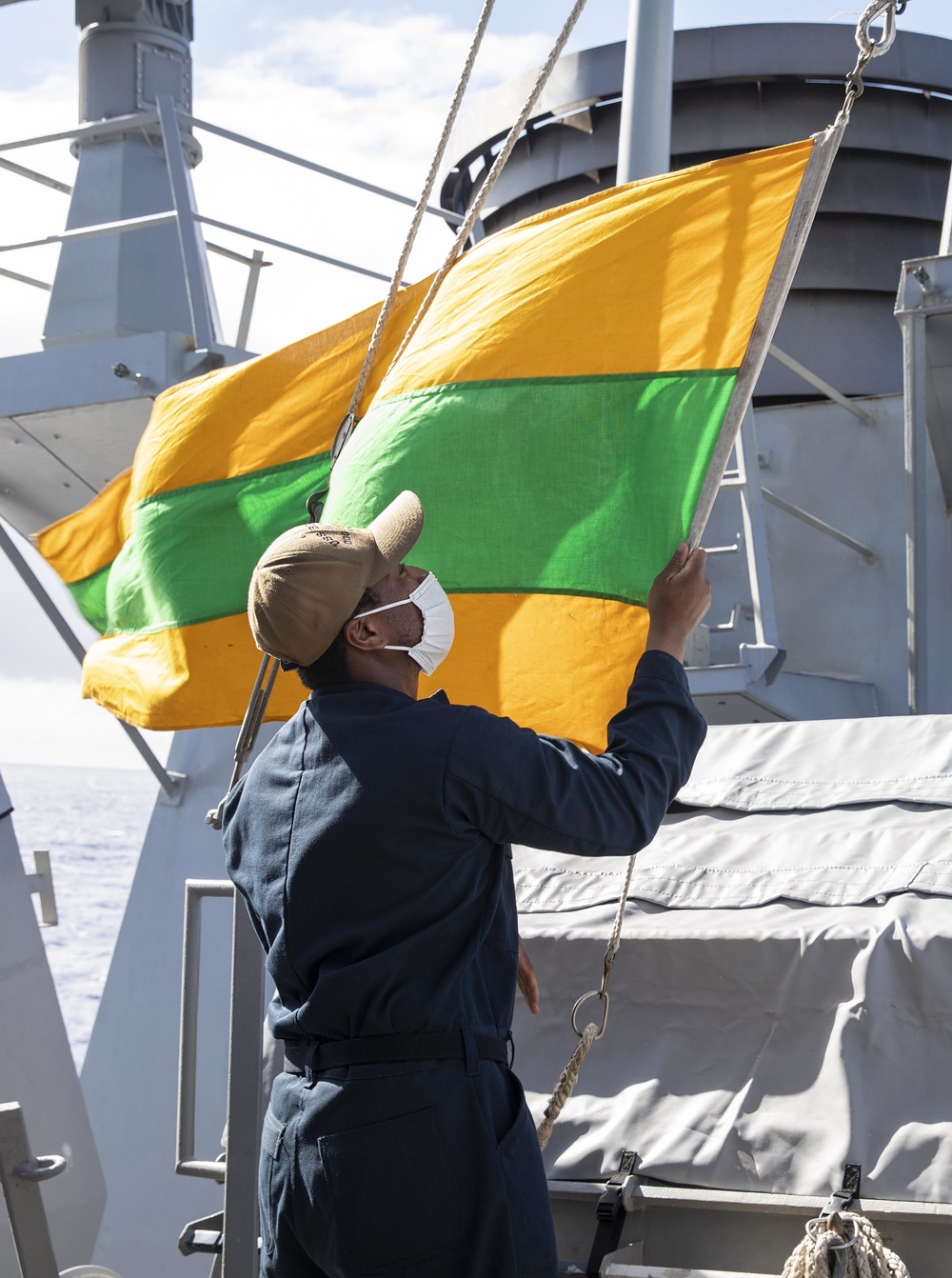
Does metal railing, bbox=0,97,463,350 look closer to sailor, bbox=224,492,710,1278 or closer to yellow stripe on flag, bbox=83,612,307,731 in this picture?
yellow stripe on flag, bbox=83,612,307,731

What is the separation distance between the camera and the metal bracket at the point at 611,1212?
2.83m

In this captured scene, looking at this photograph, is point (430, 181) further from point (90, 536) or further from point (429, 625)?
point (90, 536)

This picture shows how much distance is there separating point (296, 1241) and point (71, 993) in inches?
1083

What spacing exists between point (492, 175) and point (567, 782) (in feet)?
5.28

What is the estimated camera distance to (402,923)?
6.62 ft

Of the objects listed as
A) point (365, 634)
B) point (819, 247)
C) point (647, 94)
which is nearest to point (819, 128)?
point (819, 247)

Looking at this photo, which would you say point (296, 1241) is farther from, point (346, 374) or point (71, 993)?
point (71, 993)

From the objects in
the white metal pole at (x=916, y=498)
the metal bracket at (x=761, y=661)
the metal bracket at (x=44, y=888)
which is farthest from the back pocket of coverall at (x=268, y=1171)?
the metal bracket at (x=761, y=661)

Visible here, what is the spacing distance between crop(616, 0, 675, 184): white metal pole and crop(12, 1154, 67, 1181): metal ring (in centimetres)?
528

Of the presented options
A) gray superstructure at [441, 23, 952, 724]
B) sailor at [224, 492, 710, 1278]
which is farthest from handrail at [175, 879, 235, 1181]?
gray superstructure at [441, 23, 952, 724]

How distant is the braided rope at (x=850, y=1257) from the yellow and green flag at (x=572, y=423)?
1.03 metres

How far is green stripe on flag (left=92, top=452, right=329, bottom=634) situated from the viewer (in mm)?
3547

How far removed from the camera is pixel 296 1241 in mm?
2131

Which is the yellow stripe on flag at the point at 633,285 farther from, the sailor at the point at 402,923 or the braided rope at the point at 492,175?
the sailor at the point at 402,923
